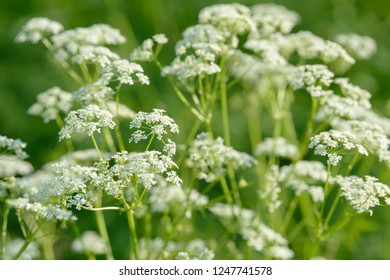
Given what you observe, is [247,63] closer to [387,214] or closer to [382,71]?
[387,214]

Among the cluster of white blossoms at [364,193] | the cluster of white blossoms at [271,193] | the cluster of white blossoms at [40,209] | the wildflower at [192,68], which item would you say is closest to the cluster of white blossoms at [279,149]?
the cluster of white blossoms at [271,193]

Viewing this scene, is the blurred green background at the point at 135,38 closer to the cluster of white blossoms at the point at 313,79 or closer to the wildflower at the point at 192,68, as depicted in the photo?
the wildflower at the point at 192,68

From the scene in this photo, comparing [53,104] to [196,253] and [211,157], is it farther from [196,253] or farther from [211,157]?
[196,253]

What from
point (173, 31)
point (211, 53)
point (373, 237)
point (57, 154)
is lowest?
point (373, 237)

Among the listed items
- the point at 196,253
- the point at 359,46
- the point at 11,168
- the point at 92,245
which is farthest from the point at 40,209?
the point at 359,46


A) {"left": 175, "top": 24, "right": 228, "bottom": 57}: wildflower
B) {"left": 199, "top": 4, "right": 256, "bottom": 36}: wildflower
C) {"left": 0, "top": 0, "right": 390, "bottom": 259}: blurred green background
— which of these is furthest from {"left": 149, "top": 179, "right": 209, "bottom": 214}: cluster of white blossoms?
{"left": 0, "top": 0, "right": 390, "bottom": 259}: blurred green background
